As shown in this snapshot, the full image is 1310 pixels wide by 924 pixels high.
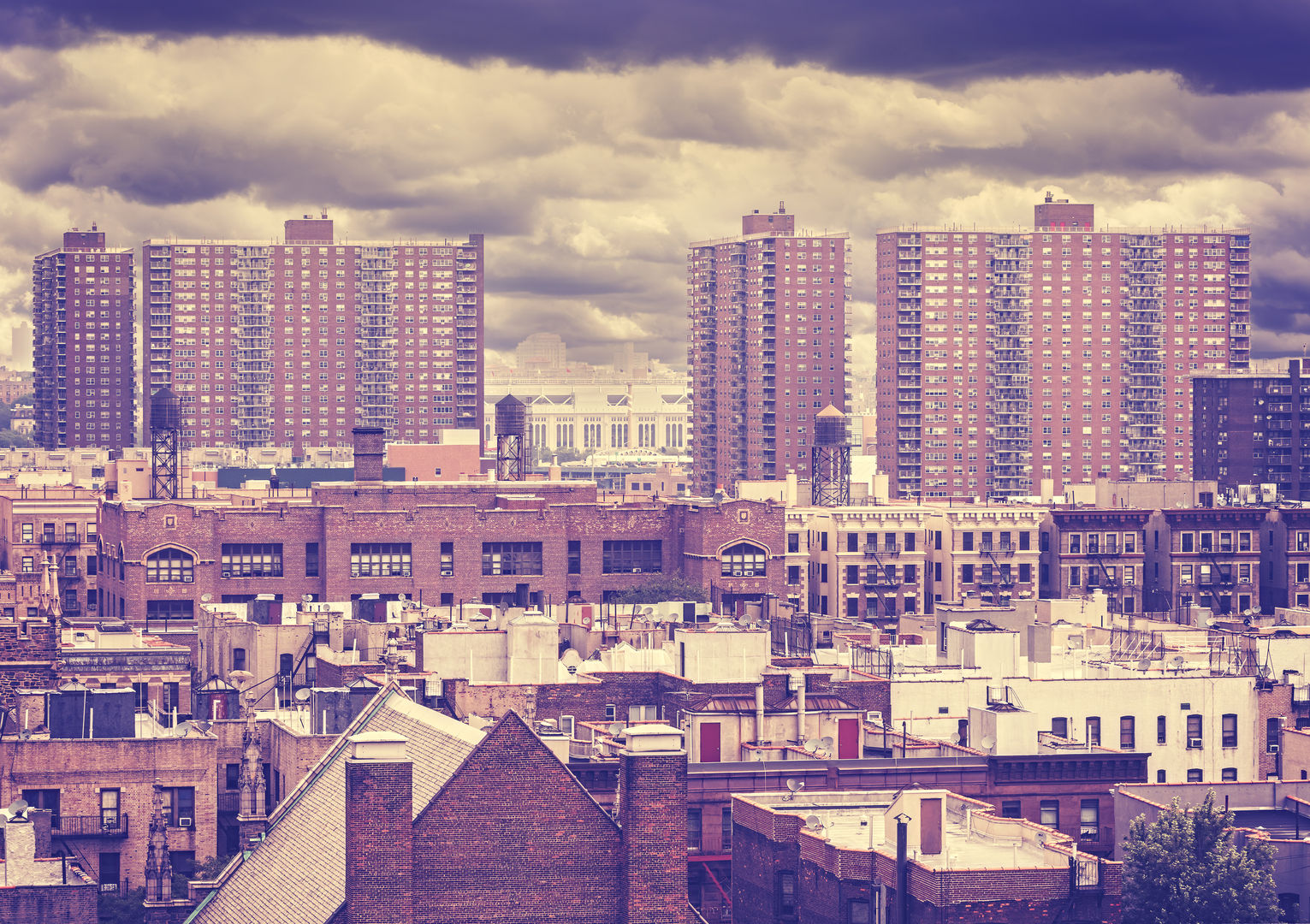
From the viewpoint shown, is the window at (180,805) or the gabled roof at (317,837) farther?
the window at (180,805)

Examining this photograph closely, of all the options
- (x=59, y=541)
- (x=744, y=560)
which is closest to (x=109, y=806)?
(x=744, y=560)

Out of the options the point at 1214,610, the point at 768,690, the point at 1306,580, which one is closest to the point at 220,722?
the point at 768,690

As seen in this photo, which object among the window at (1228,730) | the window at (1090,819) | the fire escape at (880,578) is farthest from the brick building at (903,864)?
the fire escape at (880,578)

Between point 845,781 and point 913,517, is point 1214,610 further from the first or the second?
point 845,781

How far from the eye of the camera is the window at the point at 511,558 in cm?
15175

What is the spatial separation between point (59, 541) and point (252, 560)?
79.5 ft

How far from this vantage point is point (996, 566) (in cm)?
16400

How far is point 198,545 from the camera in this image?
145375 millimetres

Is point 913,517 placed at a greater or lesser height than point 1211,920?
greater

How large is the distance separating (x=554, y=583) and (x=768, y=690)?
75.8 meters

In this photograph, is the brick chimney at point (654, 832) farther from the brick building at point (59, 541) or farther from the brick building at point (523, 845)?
the brick building at point (59, 541)

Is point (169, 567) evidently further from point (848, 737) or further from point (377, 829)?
point (377, 829)

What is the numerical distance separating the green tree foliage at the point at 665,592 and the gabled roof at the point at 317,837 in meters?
95.6

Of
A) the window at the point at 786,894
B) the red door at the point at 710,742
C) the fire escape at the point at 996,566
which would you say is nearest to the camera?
the window at the point at 786,894
